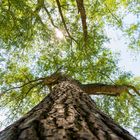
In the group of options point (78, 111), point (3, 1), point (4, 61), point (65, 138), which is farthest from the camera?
point (4, 61)

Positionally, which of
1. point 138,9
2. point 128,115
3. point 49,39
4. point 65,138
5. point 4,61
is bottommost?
point 65,138

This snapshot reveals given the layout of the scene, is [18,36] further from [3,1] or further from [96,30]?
[96,30]

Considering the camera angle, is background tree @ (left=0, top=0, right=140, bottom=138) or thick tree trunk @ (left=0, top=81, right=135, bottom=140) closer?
thick tree trunk @ (left=0, top=81, right=135, bottom=140)

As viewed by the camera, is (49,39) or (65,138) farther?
(49,39)

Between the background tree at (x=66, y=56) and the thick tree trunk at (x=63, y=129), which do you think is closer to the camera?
the thick tree trunk at (x=63, y=129)

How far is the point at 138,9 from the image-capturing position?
1421 cm

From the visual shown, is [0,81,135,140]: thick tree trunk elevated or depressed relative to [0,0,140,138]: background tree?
depressed

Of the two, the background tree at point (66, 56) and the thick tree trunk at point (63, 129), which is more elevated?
the background tree at point (66, 56)

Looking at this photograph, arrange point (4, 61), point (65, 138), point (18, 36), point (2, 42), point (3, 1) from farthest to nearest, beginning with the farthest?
1. point (4, 61)
2. point (2, 42)
3. point (18, 36)
4. point (3, 1)
5. point (65, 138)

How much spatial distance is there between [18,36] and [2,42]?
4.63ft

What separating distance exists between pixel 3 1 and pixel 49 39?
4057 mm

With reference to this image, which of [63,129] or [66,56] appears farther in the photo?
[66,56]

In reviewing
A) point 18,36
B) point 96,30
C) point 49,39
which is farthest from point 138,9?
point 18,36

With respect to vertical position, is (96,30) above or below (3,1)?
above
